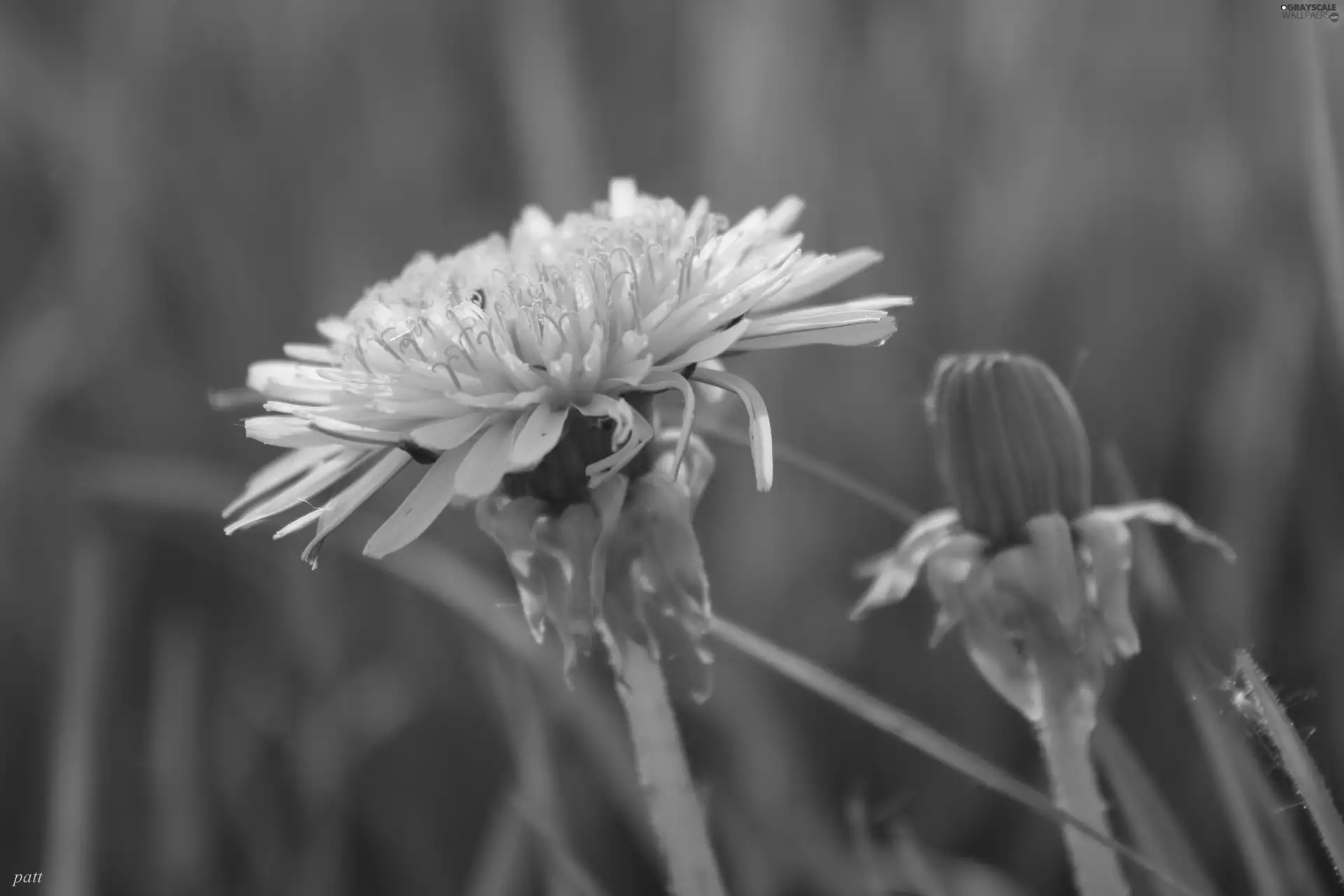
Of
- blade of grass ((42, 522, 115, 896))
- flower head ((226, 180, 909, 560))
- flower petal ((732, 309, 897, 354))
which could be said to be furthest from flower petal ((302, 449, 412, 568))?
blade of grass ((42, 522, 115, 896))

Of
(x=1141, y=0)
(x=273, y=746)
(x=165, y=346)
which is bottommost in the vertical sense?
(x=273, y=746)

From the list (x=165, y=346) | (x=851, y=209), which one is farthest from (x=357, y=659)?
(x=851, y=209)

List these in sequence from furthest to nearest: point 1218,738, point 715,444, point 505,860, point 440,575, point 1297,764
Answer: point 715,444, point 440,575, point 505,860, point 1218,738, point 1297,764

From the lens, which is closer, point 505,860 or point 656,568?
point 656,568

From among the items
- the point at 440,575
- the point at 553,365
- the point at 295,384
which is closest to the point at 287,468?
the point at 295,384

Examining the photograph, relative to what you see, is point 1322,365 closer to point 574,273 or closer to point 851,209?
point 851,209

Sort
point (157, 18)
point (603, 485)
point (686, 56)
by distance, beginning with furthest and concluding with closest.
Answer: point (686, 56) → point (157, 18) → point (603, 485)

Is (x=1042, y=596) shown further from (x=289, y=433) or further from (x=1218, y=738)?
(x=289, y=433)
